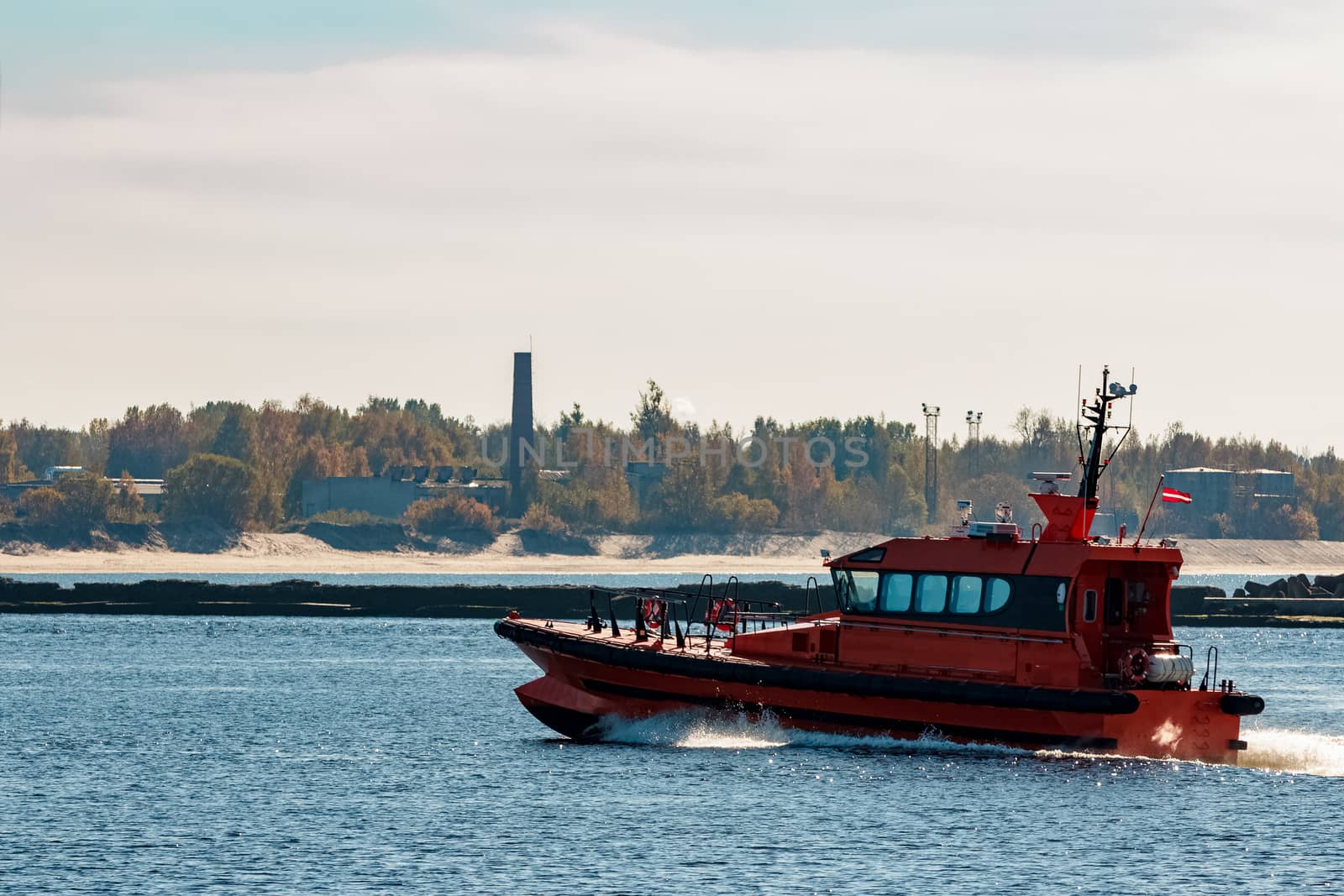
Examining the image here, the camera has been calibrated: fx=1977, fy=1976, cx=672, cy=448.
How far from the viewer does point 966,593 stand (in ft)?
92.0

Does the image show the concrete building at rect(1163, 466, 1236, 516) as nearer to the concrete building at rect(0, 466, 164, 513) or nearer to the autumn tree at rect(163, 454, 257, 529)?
the autumn tree at rect(163, 454, 257, 529)

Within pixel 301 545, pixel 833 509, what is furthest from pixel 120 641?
pixel 833 509

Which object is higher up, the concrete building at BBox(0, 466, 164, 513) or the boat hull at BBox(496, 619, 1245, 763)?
the concrete building at BBox(0, 466, 164, 513)

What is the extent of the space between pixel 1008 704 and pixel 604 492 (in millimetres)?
143252

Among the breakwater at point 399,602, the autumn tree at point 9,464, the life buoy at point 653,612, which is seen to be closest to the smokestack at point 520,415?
the autumn tree at point 9,464

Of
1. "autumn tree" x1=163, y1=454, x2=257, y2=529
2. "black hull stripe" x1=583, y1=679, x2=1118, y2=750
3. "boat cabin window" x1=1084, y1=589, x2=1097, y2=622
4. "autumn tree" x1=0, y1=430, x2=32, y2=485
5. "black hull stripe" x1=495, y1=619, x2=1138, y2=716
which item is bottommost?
"black hull stripe" x1=583, y1=679, x2=1118, y2=750

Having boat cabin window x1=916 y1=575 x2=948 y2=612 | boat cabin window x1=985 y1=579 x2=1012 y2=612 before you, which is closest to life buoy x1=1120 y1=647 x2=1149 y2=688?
boat cabin window x1=985 y1=579 x2=1012 y2=612

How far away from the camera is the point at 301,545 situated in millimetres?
150625

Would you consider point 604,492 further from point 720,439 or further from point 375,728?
point 375,728

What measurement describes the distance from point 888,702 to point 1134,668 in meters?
3.42

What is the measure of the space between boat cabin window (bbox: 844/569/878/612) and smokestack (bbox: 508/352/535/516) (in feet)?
396

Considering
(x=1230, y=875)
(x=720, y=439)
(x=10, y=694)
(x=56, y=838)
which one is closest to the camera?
(x=1230, y=875)

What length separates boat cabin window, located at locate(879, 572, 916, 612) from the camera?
2841 centimetres

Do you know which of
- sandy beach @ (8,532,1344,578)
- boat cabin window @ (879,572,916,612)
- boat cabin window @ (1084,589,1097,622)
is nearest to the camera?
boat cabin window @ (1084,589,1097,622)
